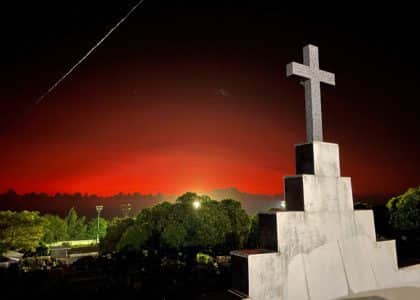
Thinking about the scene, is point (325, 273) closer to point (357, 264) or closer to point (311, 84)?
point (357, 264)

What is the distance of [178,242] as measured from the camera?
25.9 m

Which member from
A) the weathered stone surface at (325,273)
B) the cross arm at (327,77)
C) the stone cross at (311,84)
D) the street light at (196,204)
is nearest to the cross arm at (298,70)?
the stone cross at (311,84)

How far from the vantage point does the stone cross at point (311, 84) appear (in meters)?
4.98

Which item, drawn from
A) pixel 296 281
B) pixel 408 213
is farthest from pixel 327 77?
pixel 408 213

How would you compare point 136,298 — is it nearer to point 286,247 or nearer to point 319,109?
point 286,247

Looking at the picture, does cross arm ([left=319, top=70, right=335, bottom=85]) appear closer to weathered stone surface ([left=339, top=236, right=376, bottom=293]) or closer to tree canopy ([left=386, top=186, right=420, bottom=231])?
weathered stone surface ([left=339, top=236, right=376, bottom=293])

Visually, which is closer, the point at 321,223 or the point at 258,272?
the point at 258,272

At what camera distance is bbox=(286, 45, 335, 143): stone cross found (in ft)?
16.4

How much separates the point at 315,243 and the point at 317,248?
73 millimetres

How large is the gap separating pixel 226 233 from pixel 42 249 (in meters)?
28.3

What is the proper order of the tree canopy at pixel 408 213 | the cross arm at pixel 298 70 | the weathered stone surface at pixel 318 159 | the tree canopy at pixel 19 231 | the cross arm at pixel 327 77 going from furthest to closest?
the tree canopy at pixel 19 231
the tree canopy at pixel 408 213
the cross arm at pixel 327 77
the cross arm at pixel 298 70
the weathered stone surface at pixel 318 159

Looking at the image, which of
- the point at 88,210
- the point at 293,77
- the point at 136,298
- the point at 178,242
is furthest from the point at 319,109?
the point at 88,210

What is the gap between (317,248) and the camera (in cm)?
441

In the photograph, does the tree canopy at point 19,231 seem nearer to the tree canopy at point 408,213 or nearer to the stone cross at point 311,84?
the tree canopy at point 408,213
